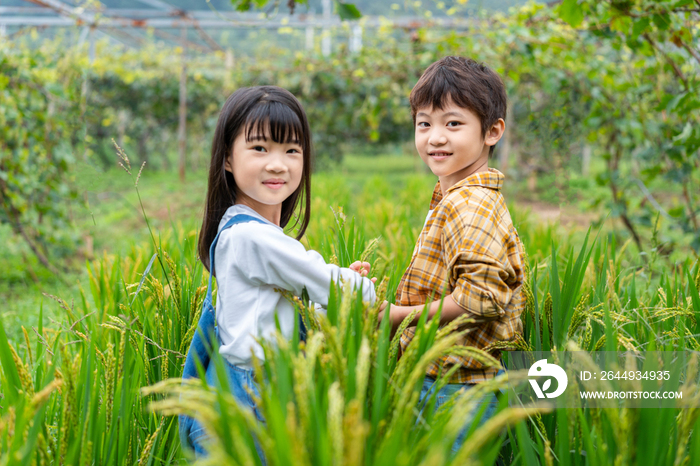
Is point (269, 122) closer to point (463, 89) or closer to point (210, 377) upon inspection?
point (463, 89)

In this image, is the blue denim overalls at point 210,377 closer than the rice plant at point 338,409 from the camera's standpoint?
No

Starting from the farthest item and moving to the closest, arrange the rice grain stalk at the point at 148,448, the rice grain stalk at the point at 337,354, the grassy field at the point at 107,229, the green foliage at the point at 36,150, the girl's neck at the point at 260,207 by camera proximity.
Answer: the green foliage at the point at 36,150, the grassy field at the point at 107,229, the girl's neck at the point at 260,207, the rice grain stalk at the point at 148,448, the rice grain stalk at the point at 337,354

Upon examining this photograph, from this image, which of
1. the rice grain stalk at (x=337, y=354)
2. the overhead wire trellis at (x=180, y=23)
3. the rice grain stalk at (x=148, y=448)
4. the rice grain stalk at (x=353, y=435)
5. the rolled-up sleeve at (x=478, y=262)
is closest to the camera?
the rice grain stalk at (x=353, y=435)

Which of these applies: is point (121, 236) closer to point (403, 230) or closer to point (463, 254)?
point (403, 230)

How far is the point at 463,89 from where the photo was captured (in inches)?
50.1

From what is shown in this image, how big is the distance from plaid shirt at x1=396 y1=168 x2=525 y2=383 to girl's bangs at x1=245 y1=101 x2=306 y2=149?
43 centimetres

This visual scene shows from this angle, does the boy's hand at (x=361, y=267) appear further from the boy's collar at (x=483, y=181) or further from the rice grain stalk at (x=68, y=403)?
the rice grain stalk at (x=68, y=403)

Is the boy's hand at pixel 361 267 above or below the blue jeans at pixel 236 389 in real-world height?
above

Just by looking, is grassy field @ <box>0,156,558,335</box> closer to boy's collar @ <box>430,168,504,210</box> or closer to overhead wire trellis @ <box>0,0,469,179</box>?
boy's collar @ <box>430,168,504,210</box>

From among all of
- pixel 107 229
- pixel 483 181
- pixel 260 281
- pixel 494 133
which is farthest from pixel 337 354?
pixel 107 229

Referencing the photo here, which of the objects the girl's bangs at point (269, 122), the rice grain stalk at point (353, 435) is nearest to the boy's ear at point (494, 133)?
the girl's bangs at point (269, 122)

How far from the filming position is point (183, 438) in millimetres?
1139

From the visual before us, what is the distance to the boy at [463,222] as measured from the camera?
1172 mm

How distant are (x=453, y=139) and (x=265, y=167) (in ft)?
1.52
